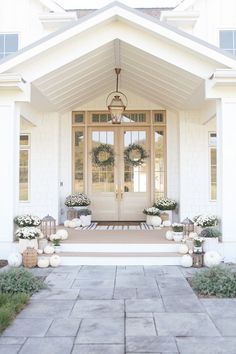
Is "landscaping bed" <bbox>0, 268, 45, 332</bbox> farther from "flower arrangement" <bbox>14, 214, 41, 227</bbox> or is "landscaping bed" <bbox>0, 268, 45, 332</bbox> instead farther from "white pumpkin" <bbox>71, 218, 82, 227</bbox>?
"white pumpkin" <bbox>71, 218, 82, 227</bbox>

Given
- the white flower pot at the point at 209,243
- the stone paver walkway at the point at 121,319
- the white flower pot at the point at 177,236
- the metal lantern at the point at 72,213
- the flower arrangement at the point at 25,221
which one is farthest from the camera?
the metal lantern at the point at 72,213

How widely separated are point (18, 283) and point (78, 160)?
5.70m

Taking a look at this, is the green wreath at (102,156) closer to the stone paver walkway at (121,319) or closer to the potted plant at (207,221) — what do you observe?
the potted plant at (207,221)

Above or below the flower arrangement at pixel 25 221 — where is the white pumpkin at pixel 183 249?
below

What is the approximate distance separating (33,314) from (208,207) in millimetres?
6375

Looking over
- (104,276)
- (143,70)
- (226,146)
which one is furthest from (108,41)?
(104,276)

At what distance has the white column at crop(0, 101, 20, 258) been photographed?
22.3 ft

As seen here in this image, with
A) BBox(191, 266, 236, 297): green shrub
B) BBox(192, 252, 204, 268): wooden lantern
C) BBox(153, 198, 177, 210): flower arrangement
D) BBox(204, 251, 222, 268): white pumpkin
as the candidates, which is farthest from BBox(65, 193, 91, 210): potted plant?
BBox(191, 266, 236, 297): green shrub

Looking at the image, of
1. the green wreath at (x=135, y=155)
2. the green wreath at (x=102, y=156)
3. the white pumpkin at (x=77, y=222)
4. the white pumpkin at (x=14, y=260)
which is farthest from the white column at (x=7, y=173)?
the green wreath at (x=135, y=155)

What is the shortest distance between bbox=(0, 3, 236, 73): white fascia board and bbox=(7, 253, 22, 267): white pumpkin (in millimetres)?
3301

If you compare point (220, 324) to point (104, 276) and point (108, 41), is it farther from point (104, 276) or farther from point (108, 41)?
point (108, 41)

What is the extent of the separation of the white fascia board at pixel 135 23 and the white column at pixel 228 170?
0.85 meters

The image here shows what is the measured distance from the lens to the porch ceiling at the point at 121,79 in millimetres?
7312

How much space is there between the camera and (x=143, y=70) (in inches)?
323
